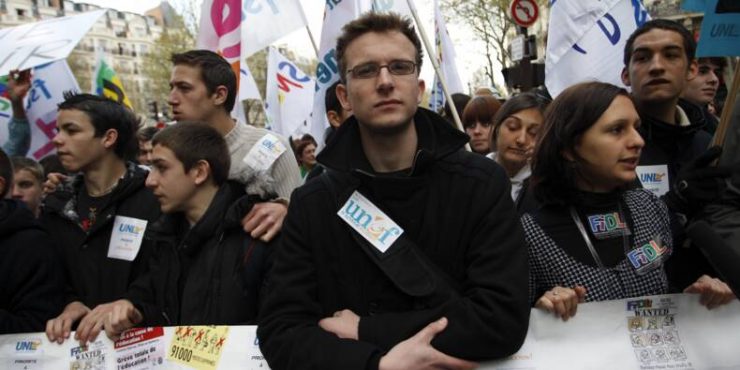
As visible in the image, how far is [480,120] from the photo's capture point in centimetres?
481

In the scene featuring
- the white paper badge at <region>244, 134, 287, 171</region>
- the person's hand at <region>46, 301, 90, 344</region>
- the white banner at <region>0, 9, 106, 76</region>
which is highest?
the white banner at <region>0, 9, 106, 76</region>

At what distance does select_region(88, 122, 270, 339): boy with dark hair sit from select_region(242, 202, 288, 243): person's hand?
4 cm

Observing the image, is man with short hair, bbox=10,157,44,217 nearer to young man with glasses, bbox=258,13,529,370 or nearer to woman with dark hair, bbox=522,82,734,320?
young man with glasses, bbox=258,13,529,370

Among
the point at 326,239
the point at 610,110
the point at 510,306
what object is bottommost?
the point at 510,306

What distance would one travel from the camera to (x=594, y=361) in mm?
2260

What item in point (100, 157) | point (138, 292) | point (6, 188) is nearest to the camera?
point (138, 292)

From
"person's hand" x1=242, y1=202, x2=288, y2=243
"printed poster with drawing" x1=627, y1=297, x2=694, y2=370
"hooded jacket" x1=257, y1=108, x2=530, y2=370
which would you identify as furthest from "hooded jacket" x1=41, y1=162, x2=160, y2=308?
"printed poster with drawing" x1=627, y1=297, x2=694, y2=370

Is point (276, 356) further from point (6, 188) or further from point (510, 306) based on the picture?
point (6, 188)

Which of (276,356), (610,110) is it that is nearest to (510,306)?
(276,356)

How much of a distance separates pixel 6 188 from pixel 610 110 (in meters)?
2.73

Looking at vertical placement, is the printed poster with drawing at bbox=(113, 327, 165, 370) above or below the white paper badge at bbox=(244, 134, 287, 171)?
below

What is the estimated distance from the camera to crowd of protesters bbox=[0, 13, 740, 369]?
2008 mm

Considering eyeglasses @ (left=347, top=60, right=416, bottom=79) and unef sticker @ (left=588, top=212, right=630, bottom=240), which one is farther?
unef sticker @ (left=588, top=212, right=630, bottom=240)

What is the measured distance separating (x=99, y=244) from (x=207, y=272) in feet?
2.88
